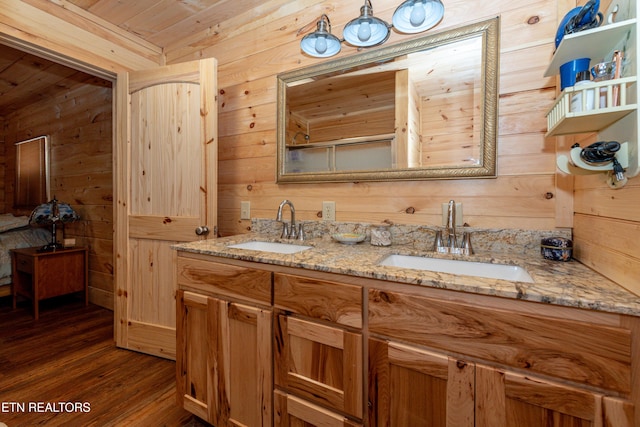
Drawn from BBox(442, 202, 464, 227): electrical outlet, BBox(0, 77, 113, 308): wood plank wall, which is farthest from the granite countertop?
BBox(0, 77, 113, 308): wood plank wall

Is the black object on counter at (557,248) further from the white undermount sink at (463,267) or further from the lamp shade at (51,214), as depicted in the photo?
the lamp shade at (51,214)

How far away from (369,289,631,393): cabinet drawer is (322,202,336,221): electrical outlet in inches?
30.8

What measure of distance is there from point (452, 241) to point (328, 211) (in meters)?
0.68

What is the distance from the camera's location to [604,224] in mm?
864

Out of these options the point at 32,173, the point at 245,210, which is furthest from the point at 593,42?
the point at 32,173

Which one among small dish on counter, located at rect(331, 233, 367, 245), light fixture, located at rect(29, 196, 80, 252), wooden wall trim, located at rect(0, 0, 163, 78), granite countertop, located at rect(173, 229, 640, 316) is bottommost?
granite countertop, located at rect(173, 229, 640, 316)

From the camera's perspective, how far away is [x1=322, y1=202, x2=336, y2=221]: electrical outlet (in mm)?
1634

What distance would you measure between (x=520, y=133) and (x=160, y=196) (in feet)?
6.90

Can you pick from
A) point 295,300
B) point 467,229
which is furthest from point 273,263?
point 467,229

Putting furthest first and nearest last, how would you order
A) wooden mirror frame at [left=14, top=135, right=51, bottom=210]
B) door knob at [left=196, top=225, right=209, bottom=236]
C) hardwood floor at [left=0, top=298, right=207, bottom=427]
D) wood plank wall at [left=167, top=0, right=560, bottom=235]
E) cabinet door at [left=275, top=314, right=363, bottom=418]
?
wooden mirror frame at [left=14, top=135, right=51, bottom=210] < door knob at [left=196, top=225, right=209, bottom=236] < hardwood floor at [left=0, top=298, right=207, bottom=427] < wood plank wall at [left=167, top=0, right=560, bottom=235] < cabinet door at [left=275, top=314, right=363, bottom=418]

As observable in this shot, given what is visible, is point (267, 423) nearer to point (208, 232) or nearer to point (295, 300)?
point (295, 300)

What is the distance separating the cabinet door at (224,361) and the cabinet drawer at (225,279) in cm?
5

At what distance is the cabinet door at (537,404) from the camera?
0.63 m

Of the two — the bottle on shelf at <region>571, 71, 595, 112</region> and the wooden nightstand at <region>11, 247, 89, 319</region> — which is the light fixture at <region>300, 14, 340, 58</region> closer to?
the bottle on shelf at <region>571, 71, 595, 112</region>
